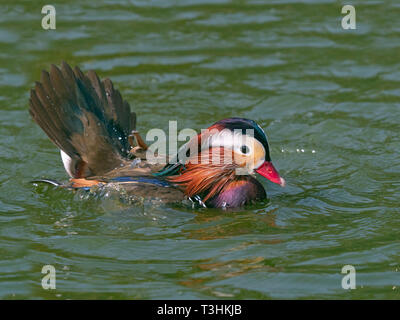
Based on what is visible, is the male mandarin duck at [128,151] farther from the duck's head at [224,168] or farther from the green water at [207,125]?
the green water at [207,125]

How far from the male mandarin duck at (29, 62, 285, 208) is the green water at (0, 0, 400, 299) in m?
0.21

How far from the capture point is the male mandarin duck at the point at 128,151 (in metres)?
7.87

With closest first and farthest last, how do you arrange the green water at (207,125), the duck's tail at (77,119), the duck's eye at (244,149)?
the green water at (207,125)
the duck's eye at (244,149)
the duck's tail at (77,119)

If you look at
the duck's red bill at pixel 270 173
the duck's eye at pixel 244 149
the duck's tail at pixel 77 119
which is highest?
the duck's tail at pixel 77 119

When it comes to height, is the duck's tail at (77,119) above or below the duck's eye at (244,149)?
above

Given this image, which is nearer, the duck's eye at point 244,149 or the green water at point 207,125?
the green water at point 207,125

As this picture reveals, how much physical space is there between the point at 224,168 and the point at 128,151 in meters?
1.25

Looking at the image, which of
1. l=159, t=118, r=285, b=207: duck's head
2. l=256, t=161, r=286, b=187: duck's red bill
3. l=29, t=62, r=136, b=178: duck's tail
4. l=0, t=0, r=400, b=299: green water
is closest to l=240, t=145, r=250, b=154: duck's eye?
l=159, t=118, r=285, b=207: duck's head

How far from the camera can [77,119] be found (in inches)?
331

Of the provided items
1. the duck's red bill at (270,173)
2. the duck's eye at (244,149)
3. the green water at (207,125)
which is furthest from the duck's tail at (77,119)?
the duck's red bill at (270,173)
